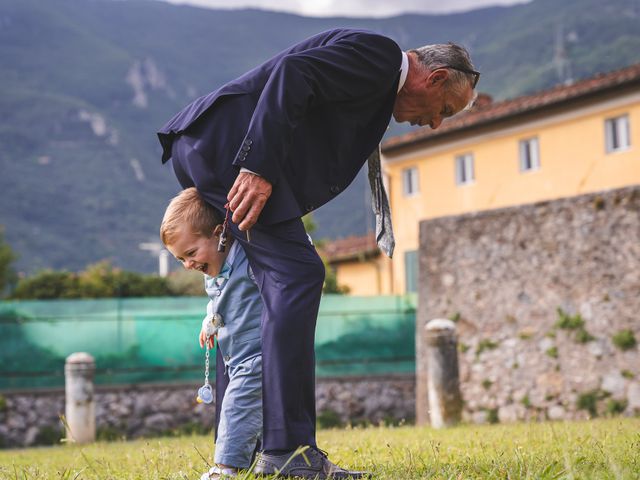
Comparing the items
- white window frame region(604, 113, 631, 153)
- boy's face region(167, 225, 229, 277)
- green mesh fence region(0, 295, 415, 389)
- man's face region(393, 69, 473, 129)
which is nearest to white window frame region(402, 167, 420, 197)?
white window frame region(604, 113, 631, 153)

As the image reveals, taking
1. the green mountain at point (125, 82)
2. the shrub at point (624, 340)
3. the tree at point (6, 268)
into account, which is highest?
the green mountain at point (125, 82)

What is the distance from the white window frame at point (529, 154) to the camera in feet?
93.0

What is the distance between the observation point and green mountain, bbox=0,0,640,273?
253 feet

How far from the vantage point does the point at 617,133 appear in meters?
26.0

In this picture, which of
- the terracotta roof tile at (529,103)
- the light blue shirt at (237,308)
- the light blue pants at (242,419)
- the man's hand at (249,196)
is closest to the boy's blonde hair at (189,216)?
the light blue shirt at (237,308)

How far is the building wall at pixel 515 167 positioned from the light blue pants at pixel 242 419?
20291 mm

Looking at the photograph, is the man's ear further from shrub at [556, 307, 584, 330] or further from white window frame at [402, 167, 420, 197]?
white window frame at [402, 167, 420, 197]

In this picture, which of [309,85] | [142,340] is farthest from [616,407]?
[309,85]

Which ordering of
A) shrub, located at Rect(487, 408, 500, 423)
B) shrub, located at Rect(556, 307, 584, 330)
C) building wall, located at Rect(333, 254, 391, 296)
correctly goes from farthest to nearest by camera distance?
building wall, located at Rect(333, 254, 391, 296) → shrub, located at Rect(487, 408, 500, 423) → shrub, located at Rect(556, 307, 584, 330)

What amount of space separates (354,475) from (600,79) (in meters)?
24.7

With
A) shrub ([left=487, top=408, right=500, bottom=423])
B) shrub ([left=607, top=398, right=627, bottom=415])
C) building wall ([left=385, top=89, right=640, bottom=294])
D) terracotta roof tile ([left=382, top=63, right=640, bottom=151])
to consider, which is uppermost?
terracotta roof tile ([left=382, top=63, right=640, bottom=151])

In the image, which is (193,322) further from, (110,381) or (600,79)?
(600,79)

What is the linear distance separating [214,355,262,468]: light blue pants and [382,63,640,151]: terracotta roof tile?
20.2m

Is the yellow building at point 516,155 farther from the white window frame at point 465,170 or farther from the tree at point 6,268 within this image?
the tree at point 6,268
